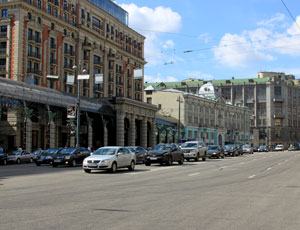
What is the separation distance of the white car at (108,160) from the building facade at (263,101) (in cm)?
11400

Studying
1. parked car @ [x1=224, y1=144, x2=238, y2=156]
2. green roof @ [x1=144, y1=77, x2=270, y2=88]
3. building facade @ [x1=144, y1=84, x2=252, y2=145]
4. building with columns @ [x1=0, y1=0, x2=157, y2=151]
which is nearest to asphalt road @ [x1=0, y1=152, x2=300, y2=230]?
building with columns @ [x1=0, y1=0, x2=157, y2=151]

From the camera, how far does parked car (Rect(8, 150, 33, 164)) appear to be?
1564 inches

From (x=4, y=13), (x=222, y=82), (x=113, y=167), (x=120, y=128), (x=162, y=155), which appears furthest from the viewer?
(x=222, y=82)

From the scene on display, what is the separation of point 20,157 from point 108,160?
20.6 metres

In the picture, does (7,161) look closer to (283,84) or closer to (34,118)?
(34,118)

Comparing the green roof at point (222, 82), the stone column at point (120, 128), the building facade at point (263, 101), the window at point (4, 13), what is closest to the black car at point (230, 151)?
the stone column at point (120, 128)

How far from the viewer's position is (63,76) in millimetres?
64812

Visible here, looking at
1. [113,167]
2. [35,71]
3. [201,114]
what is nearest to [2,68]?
[35,71]

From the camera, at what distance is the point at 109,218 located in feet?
29.0

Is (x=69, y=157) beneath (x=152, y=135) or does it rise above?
beneath

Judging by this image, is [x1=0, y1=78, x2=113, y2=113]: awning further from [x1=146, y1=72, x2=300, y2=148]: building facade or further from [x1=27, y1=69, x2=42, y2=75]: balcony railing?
[x1=146, y1=72, x2=300, y2=148]: building facade

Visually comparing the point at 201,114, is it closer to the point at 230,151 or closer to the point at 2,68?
the point at 230,151

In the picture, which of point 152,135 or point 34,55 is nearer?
point 34,55

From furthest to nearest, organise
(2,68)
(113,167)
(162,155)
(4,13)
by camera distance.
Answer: (4,13), (2,68), (162,155), (113,167)
